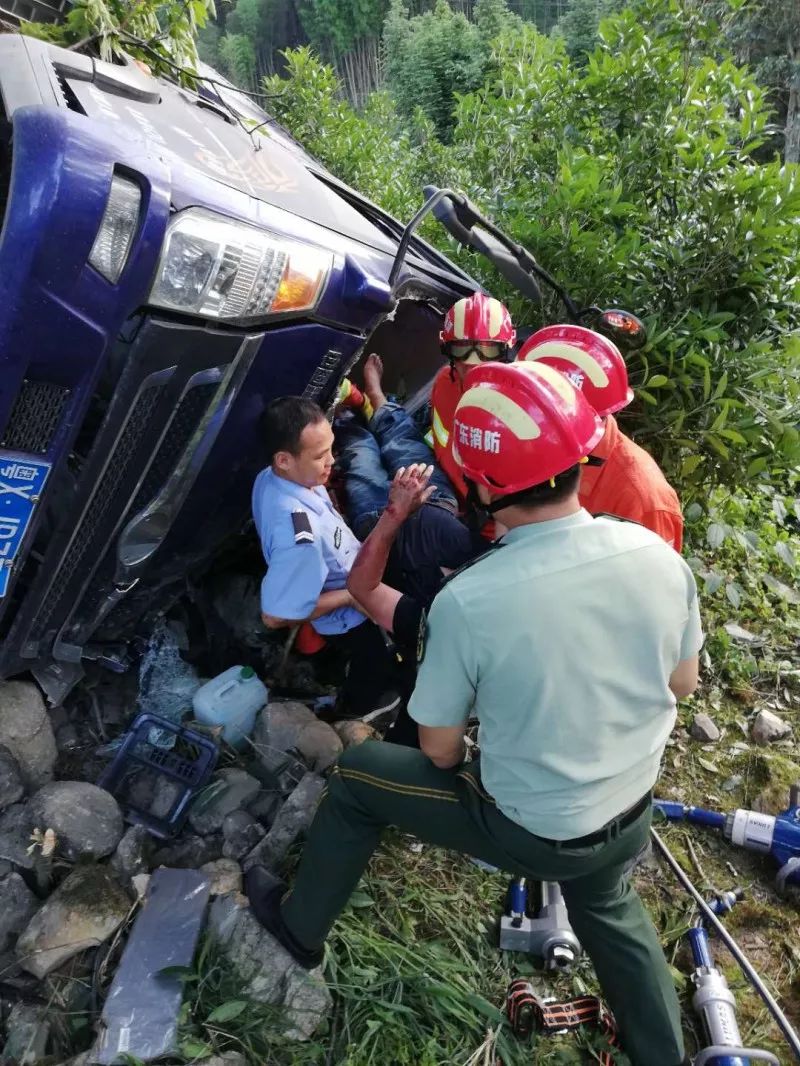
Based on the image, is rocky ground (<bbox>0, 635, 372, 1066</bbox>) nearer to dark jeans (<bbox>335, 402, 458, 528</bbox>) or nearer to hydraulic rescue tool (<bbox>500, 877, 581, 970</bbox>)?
hydraulic rescue tool (<bbox>500, 877, 581, 970</bbox>)

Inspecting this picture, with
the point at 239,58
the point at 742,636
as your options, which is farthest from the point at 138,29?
the point at 239,58

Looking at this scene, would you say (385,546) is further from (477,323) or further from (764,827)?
(764,827)

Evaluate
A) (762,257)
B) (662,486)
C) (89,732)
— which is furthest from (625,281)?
(89,732)

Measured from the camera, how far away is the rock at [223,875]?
215 centimetres

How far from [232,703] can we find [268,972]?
933mm

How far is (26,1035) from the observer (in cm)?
181

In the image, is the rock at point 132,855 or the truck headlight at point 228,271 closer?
the truck headlight at point 228,271

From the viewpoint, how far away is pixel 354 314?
2.39 meters

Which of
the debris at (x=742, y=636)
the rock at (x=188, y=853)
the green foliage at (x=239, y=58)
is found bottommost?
the rock at (x=188, y=853)

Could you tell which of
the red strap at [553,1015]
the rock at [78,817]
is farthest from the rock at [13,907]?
the red strap at [553,1015]

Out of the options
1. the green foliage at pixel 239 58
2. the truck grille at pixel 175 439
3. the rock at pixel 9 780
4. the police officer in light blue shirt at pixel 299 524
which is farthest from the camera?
the green foliage at pixel 239 58

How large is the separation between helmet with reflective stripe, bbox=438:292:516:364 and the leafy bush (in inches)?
31.9

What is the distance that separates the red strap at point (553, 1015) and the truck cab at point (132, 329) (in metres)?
1.71

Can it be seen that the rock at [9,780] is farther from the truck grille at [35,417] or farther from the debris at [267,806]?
the truck grille at [35,417]
